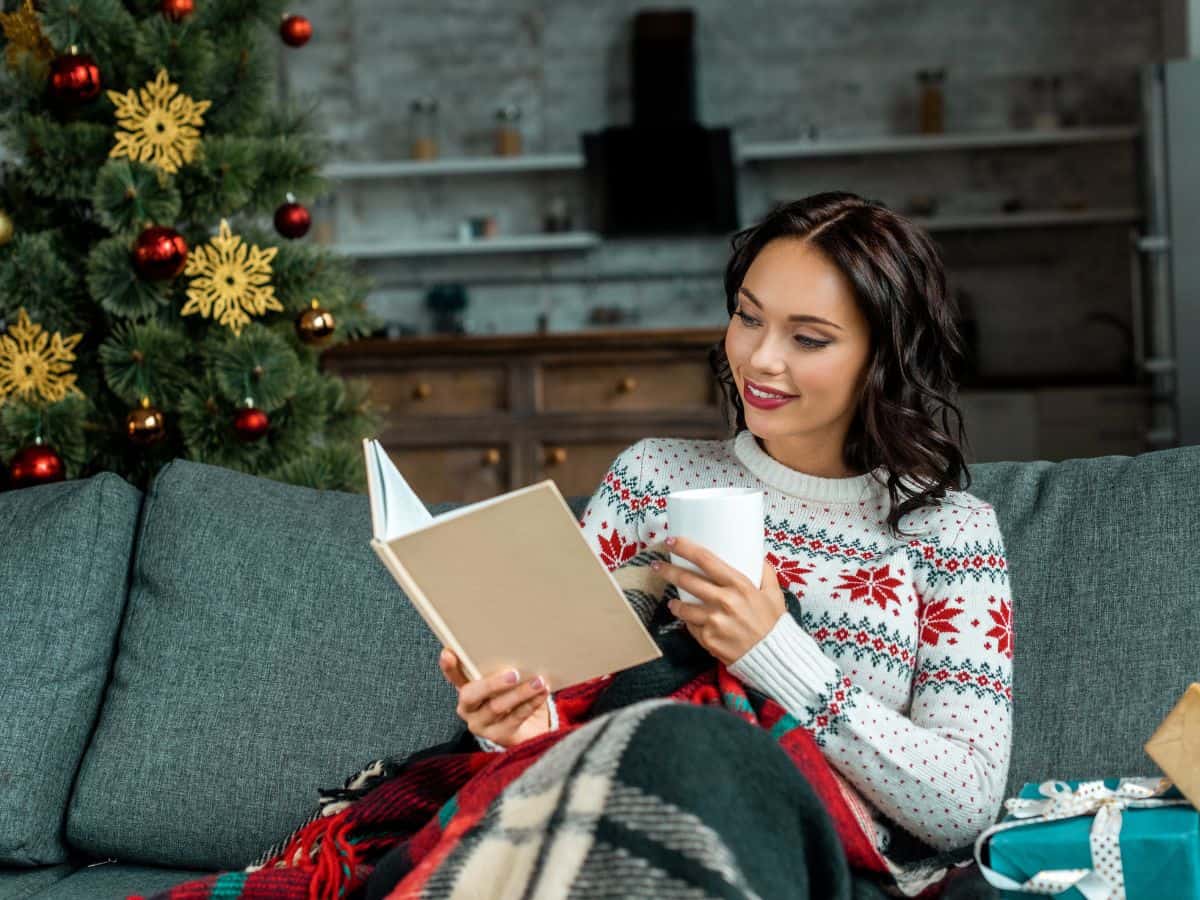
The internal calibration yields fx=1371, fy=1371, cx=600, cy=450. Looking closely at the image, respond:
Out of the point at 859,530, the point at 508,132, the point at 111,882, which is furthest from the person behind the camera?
the point at 508,132

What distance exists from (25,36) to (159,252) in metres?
0.44

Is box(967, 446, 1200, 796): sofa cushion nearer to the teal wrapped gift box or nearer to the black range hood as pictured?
the teal wrapped gift box

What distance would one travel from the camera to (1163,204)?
14.7 feet

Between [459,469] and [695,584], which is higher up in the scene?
[695,584]

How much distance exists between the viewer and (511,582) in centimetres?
103

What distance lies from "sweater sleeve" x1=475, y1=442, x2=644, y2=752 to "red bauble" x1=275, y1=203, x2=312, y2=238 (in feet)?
3.57

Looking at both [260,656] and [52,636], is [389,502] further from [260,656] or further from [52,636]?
[52,636]

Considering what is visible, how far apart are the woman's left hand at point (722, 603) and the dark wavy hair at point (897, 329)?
27 centimetres

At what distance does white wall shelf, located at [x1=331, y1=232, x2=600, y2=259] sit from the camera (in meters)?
5.71

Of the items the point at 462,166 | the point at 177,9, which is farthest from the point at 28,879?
the point at 462,166

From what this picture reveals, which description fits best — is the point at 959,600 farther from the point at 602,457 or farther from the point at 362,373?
the point at 362,373

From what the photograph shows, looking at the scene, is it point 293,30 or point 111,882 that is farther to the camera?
point 293,30

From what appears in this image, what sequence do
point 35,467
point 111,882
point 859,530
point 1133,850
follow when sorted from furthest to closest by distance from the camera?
point 35,467
point 111,882
point 859,530
point 1133,850

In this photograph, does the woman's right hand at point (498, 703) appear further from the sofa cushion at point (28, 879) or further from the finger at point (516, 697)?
the sofa cushion at point (28, 879)
